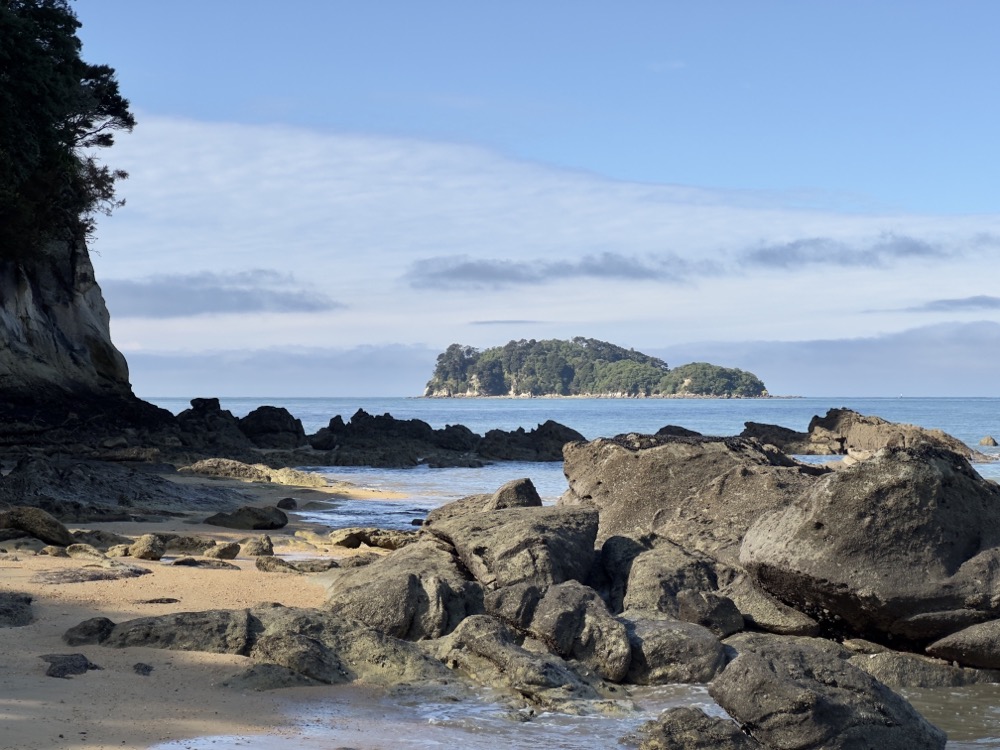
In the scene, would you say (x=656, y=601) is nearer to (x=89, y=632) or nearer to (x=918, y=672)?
(x=918, y=672)

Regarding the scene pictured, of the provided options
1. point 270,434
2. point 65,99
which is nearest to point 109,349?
point 270,434

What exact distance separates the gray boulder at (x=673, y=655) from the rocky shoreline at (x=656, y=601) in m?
0.02

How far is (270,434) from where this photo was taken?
4031cm

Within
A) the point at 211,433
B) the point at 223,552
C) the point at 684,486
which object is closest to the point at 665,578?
the point at 684,486

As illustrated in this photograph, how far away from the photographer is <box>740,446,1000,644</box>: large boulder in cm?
810

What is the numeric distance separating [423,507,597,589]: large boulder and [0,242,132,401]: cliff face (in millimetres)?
23516

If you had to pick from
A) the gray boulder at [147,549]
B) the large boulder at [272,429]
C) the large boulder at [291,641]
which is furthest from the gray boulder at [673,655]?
the large boulder at [272,429]

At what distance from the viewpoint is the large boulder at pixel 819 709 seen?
5656 millimetres

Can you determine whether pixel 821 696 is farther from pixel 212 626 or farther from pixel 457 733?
pixel 212 626

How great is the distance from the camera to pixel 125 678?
656 centimetres

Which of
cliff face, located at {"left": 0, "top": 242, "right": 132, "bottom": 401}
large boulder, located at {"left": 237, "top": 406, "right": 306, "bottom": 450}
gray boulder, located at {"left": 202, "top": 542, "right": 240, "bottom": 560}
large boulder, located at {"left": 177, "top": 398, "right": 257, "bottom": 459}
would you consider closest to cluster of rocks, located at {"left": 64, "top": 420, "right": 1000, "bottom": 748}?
gray boulder, located at {"left": 202, "top": 542, "right": 240, "bottom": 560}

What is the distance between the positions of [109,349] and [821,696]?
36.0 m

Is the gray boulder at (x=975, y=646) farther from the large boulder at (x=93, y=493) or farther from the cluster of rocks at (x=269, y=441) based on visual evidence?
the cluster of rocks at (x=269, y=441)

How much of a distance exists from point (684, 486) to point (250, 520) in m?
6.32
